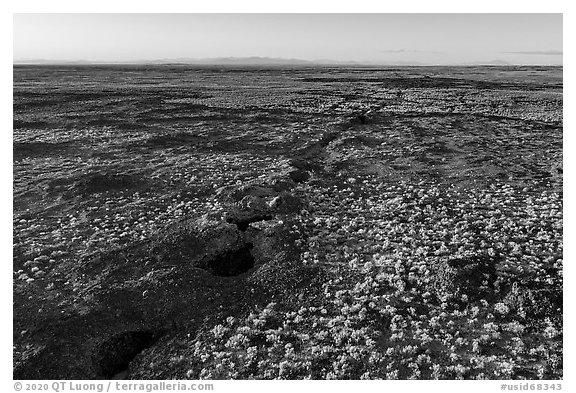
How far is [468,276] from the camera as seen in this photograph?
39.3 feet

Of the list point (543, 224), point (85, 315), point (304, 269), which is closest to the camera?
point (85, 315)

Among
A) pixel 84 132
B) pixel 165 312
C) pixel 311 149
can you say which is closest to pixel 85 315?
pixel 165 312

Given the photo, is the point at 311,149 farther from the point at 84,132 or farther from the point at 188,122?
the point at 84,132

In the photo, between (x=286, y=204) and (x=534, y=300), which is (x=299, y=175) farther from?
(x=534, y=300)

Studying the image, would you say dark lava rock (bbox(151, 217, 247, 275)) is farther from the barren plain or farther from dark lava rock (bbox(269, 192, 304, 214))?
dark lava rock (bbox(269, 192, 304, 214))

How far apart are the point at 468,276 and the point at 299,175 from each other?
10102 mm

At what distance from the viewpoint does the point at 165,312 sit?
10961 millimetres

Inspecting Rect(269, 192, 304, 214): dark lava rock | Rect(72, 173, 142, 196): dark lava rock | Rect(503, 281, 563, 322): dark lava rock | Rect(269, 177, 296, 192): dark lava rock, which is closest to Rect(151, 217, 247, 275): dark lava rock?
Rect(269, 192, 304, 214): dark lava rock

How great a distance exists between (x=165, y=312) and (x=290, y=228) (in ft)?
17.6

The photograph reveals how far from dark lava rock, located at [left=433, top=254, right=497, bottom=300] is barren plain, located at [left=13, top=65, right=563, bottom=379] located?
6cm

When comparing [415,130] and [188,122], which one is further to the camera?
[188,122]

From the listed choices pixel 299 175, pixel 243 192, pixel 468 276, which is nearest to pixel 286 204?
pixel 243 192

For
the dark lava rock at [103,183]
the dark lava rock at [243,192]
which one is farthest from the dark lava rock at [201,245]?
the dark lava rock at [103,183]

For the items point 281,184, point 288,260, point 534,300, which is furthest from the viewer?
point 281,184
